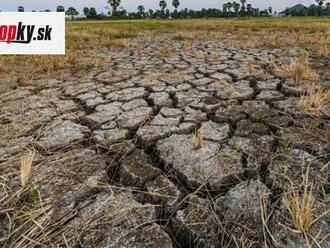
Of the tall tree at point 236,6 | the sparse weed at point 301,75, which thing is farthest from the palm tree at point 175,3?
the sparse weed at point 301,75

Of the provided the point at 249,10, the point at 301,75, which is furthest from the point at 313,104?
the point at 249,10

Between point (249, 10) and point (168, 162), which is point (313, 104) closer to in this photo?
point (168, 162)

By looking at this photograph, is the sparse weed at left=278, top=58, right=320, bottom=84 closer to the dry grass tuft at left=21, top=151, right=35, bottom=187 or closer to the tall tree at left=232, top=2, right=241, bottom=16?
the dry grass tuft at left=21, top=151, right=35, bottom=187

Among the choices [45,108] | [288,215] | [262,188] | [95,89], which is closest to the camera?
[288,215]

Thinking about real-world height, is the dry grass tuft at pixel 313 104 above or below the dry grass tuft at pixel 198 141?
above

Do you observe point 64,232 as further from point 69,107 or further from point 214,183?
point 69,107

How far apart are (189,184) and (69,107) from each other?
1.86 metres

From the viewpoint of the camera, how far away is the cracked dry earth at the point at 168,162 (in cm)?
167

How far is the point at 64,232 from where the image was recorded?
1695mm

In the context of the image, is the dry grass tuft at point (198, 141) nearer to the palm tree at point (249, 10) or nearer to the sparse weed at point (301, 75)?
the sparse weed at point (301, 75)

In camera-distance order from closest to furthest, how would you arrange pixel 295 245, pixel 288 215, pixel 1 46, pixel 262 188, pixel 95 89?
pixel 295 245 < pixel 288 215 < pixel 262 188 < pixel 95 89 < pixel 1 46

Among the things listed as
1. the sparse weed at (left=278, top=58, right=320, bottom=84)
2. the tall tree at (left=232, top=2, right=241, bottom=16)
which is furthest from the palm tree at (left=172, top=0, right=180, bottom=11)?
the sparse weed at (left=278, top=58, right=320, bottom=84)

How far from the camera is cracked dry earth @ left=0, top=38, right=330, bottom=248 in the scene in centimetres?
167

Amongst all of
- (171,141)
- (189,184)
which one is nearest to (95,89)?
(171,141)
